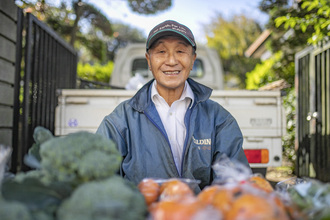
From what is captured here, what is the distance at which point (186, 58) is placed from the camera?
2.35m

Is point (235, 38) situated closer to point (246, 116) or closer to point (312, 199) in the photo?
point (246, 116)

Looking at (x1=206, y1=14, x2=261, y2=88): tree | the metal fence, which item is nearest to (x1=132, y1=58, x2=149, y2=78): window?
the metal fence

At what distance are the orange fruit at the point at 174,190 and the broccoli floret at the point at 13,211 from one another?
0.47 meters

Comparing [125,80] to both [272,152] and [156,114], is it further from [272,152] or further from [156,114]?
[156,114]

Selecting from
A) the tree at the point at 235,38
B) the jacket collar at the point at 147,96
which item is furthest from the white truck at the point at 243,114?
the tree at the point at 235,38

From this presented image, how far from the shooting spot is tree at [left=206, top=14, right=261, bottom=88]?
93.1 ft

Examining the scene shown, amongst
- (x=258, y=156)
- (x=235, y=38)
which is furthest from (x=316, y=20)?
(x=235, y=38)

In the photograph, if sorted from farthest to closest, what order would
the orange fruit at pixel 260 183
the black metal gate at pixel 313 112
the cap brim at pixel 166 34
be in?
the black metal gate at pixel 313 112
the cap brim at pixel 166 34
the orange fruit at pixel 260 183

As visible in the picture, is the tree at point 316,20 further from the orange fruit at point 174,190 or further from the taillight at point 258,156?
the orange fruit at point 174,190

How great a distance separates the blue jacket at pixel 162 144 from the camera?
208 cm

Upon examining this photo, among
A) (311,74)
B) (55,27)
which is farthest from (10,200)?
(55,27)

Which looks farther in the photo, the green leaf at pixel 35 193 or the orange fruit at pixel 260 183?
the orange fruit at pixel 260 183

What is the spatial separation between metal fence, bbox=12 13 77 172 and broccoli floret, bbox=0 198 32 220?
3.10 m

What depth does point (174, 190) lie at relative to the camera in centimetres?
112
